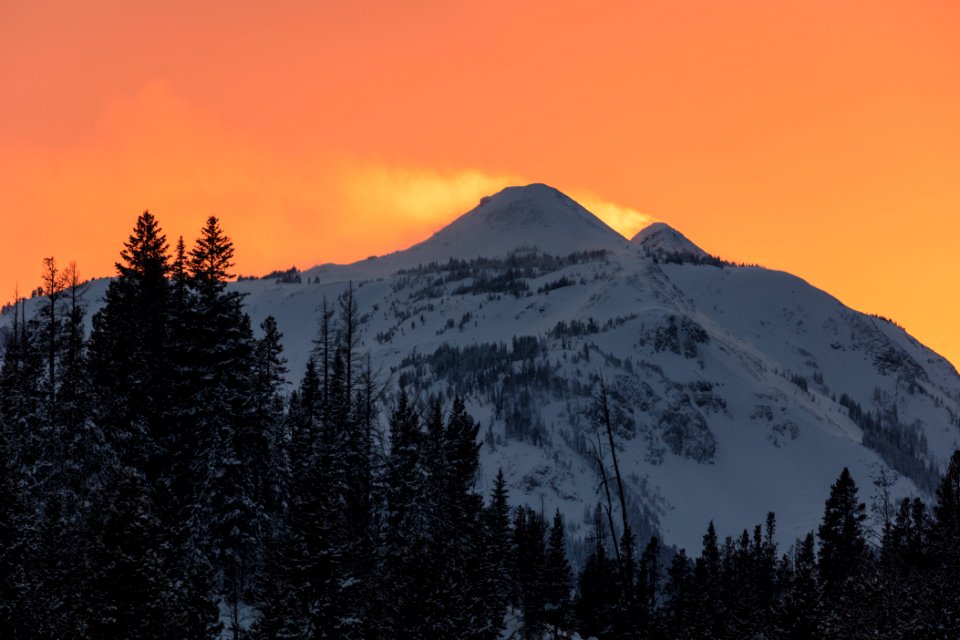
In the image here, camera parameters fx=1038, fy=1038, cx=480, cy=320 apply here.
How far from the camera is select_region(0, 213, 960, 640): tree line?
36.2 metres

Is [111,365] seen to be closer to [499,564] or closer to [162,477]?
[162,477]

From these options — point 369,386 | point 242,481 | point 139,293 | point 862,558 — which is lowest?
point 862,558

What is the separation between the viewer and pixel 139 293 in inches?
1957

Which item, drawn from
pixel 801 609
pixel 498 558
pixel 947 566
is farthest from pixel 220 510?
pixel 947 566

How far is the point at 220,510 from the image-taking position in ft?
137

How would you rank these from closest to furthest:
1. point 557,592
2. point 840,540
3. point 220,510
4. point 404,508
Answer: point 220,510
point 404,508
point 840,540
point 557,592

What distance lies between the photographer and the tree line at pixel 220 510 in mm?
36219

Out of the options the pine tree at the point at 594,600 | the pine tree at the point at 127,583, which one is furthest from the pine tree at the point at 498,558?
the pine tree at the point at 127,583

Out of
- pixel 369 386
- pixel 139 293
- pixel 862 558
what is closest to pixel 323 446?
pixel 369 386

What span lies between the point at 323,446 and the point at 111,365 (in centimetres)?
1377

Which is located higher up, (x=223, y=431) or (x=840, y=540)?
(x=223, y=431)

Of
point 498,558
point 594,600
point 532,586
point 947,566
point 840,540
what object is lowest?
point 594,600

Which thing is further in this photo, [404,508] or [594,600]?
[594,600]

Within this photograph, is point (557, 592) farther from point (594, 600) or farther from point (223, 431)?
point (223, 431)
